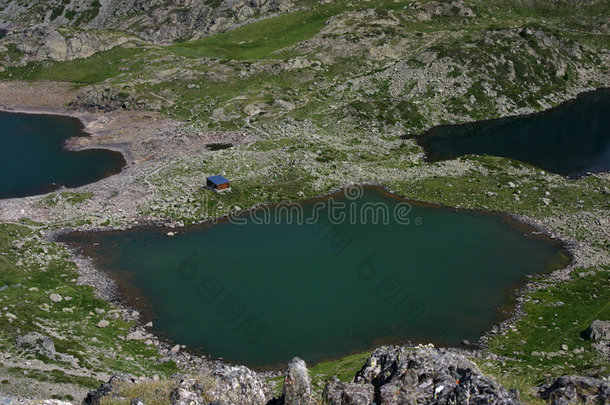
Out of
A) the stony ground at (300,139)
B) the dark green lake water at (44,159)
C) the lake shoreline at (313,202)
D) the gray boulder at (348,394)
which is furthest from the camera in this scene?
the dark green lake water at (44,159)

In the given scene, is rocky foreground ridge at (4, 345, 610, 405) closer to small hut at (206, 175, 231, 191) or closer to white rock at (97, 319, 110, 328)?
white rock at (97, 319, 110, 328)

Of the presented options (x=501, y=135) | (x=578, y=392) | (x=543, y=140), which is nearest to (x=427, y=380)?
(x=578, y=392)

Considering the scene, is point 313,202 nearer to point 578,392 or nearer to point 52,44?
point 578,392

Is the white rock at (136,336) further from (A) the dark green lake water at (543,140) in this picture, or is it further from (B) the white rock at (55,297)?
(A) the dark green lake water at (543,140)

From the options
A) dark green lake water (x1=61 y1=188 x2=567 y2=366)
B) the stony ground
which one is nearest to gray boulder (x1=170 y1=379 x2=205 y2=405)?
the stony ground

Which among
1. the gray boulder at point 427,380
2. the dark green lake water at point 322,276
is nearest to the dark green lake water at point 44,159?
the dark green lake water at point 322,276

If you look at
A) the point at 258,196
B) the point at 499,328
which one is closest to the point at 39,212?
the point at 258,196

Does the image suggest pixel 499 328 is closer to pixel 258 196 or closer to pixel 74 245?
pixel 258 196
